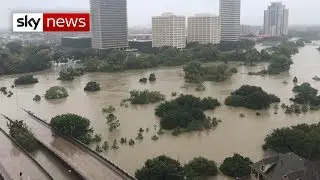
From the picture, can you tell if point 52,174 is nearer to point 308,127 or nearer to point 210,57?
point 308,127

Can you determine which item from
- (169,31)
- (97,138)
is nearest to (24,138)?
(97,138)

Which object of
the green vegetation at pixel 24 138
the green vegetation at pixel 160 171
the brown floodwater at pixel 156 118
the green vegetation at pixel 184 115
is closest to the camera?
the green vegetation at pixel 160 171

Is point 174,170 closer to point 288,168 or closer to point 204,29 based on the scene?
point 288,168

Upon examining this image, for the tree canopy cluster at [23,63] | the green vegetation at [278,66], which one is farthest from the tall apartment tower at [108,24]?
the green vegetation at [278,66]

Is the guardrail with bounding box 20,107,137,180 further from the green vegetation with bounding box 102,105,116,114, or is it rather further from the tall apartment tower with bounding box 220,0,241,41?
the tall apartment tower with bounding box 220,0,241,41

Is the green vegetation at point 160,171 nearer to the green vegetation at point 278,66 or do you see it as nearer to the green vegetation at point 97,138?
the green vegetation at point 97,138

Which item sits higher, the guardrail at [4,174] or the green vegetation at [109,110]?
the green vegetation at [109,110]
